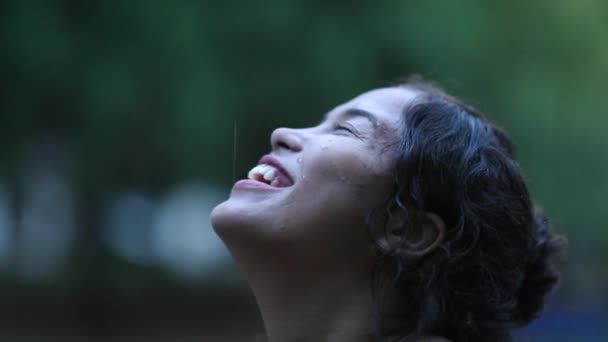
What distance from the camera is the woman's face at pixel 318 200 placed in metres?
1.83

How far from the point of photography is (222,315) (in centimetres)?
698

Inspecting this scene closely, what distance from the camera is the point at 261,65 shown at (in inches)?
175

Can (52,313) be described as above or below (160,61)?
below

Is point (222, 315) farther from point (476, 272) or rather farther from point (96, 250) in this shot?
point (476, 272)

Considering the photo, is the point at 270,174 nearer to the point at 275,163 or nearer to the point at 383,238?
the point at 275,163

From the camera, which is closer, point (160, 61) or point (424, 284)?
point (424, 284)

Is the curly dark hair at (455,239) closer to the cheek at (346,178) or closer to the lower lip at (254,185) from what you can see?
the cheek at (346,178)

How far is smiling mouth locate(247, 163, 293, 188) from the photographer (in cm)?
195

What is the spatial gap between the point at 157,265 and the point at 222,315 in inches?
34.7

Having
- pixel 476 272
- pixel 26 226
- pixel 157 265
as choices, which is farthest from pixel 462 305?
pixel 26 226

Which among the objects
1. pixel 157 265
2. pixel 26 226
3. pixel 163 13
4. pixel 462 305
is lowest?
pixel 462 305

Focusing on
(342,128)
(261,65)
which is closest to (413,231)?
(342,128)

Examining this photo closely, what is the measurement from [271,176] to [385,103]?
375 mm

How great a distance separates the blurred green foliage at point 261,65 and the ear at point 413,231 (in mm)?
2498
